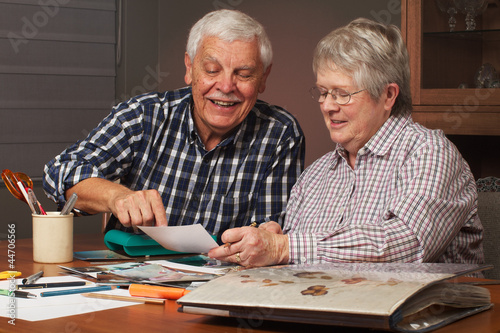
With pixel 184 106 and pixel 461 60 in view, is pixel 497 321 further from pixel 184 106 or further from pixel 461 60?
pixel 461 60

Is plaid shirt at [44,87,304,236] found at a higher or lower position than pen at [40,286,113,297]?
higher

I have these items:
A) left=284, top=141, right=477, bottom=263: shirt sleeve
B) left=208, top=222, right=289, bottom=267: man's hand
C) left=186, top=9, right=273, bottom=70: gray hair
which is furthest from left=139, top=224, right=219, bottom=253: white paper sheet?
left=186, top=9, right=273, bottom=70: gray hair

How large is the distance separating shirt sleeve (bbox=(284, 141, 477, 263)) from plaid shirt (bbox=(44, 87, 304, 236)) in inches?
22.1

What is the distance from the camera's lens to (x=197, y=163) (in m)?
2.17

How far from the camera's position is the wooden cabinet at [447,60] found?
8.48ft

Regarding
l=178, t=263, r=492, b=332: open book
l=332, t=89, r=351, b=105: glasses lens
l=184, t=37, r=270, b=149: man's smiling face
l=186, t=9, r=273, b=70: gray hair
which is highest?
l=186, t=9, r=273, b=70: gray hair

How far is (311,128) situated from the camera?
336 centimetres

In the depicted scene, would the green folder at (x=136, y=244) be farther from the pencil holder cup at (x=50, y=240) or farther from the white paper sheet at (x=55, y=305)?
the white paper sheet at (x=55, y=305)

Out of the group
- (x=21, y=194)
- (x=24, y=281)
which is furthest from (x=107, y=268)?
(x=21, y=194)

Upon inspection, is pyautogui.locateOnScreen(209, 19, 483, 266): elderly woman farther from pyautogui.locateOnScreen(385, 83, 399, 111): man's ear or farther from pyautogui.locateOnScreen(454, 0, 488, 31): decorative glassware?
pyautogui.locateOnScreen(454, 0, 488, 31): decorative glassware

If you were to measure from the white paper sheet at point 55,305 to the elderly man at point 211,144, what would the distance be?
788 mm

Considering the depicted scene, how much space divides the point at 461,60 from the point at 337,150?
101 cm

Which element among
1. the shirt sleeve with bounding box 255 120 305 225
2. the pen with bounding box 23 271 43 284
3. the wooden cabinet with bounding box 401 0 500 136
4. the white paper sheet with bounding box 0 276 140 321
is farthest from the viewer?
the wooden cabinet with bounding box 401 0 500 136

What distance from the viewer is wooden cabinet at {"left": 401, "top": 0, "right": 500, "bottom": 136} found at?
8.48ft
